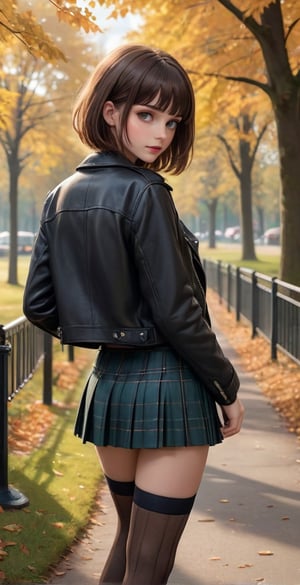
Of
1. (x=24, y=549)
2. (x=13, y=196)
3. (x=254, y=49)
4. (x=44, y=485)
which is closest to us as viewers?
(x=24, y=549)

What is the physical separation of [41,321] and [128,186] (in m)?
0.55

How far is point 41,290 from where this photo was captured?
9.41 feet

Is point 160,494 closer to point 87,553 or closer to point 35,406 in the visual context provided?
point 87,553

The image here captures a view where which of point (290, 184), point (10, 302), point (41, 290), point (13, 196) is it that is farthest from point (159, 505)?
point (13, 196)

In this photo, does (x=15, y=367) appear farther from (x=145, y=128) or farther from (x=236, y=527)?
(x=145, y=128)

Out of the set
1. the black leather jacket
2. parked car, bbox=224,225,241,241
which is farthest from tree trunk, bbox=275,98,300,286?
parked car, bbox=224,225,241,241

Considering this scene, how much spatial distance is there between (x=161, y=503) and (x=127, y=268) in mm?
640

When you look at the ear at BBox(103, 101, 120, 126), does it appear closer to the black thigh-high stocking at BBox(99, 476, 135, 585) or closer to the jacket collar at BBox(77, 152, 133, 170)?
the jacket collar at BBox(77, 152, 133, 170)

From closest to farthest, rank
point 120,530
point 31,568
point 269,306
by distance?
point 120,530, point 31,568, point 269,306

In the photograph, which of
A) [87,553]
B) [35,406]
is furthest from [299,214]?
[87,553]

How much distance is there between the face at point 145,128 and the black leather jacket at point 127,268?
7 centimetres

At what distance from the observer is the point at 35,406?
9359mm

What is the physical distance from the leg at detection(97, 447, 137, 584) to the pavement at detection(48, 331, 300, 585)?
1525 mm

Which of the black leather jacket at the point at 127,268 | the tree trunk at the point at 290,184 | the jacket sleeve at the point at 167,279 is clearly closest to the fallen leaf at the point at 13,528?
the black leather jacket at the point at 127,268
